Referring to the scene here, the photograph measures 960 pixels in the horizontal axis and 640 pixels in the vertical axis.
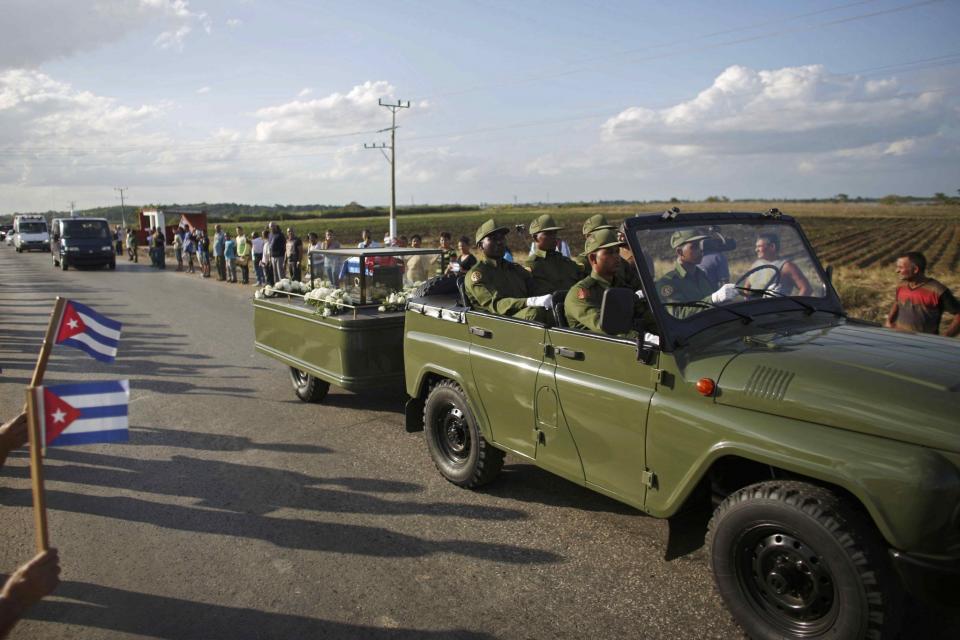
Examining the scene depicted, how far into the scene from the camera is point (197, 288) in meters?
20.1

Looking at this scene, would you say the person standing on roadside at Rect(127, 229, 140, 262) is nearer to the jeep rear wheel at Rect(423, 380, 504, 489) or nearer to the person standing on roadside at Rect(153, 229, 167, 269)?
the person standing on roadside at Rect(153, 229, 167, 269)

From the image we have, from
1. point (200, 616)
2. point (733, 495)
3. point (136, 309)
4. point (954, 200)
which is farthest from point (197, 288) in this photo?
point (954, 200)

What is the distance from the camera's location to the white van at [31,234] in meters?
41.4

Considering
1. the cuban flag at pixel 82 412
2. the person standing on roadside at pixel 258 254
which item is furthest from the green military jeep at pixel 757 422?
the person standing on roadside at pixel 258 254

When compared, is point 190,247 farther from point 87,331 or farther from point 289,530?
point 87,331

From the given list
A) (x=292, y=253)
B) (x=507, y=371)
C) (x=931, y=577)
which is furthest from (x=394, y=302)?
(x=292, y=253)

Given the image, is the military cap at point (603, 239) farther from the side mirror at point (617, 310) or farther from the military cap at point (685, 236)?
the side mirror at point (617, 310)

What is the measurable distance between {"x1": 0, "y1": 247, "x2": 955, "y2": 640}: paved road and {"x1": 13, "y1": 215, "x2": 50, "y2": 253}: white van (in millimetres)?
41096

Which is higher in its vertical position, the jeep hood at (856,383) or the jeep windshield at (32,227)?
the jeep windshield at (32,227)

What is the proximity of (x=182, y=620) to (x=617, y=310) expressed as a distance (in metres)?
2.72

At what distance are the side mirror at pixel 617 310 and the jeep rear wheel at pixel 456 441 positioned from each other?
1.72m

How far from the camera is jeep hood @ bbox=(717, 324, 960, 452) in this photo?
2.73 meters

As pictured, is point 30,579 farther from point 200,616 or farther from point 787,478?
point 787,478

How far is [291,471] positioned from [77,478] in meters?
1.67
